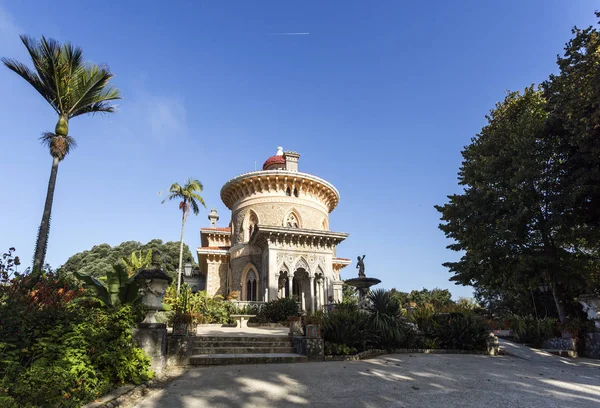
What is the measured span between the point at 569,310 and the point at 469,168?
8.41m

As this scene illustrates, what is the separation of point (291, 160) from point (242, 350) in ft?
65.2

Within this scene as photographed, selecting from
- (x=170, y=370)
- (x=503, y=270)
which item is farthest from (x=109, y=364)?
(x=503, y=270)

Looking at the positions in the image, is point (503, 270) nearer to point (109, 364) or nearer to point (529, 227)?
point (529, 227)

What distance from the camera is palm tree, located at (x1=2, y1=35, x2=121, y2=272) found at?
13.0 m

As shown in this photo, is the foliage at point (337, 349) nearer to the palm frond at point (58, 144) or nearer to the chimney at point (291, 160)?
the palm frond at point (58, 144)

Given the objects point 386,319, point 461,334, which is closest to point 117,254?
point 386,319

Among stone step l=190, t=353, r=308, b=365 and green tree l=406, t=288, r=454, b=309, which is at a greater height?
green tree l=406, t=288, r=454, b=309

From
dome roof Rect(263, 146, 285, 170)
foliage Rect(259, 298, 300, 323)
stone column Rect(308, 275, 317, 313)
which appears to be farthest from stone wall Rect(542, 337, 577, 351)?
dome roof Rect(263, 146, 285, 170)

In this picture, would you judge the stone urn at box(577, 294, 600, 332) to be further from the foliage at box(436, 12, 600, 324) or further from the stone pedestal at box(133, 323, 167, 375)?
the stone pedestal at box(133, 323, 167, 375)

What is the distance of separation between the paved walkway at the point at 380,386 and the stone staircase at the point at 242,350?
0.43 meters

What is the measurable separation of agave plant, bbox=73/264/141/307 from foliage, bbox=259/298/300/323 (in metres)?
10.5

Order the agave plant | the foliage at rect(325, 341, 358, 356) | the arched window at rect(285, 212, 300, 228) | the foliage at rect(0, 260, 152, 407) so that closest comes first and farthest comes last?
the foliage at rect(0, 260, 152, 407), the agave plant, the foliage at rect(325, 341, 358, 356), the arched window at rect(285, 212, 300, 228)

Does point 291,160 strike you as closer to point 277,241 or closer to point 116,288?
point 277,241

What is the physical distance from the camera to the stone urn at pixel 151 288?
7172 millimetres
